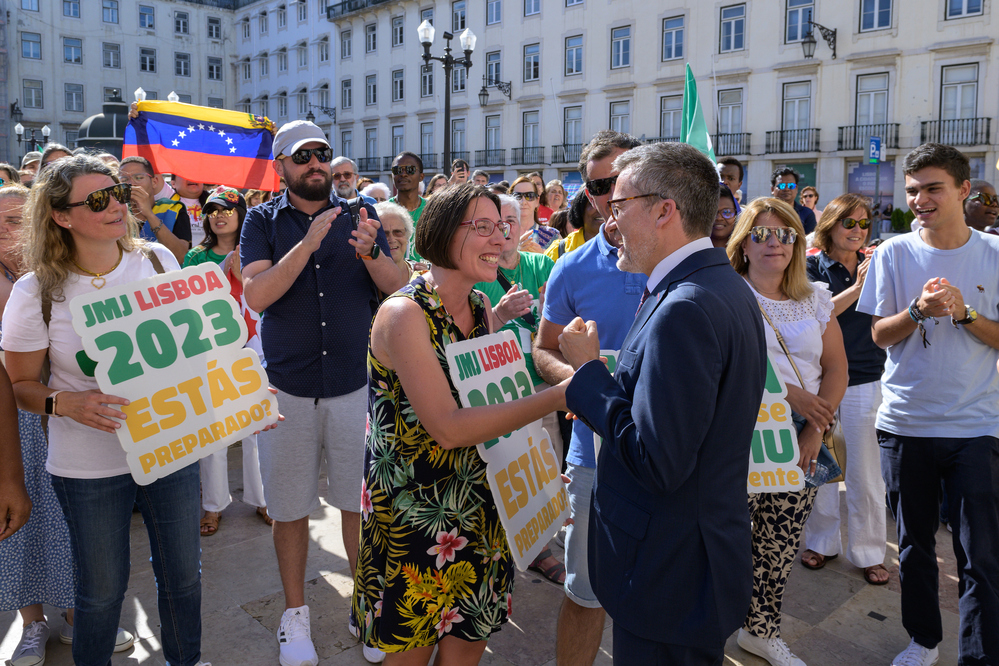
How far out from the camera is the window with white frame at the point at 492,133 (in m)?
34.2

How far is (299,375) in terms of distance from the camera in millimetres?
3447

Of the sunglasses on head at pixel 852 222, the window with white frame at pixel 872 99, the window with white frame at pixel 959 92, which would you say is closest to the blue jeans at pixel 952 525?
the sunglasses on head at pixel 852 222

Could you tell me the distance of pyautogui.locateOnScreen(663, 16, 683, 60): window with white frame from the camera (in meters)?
28.0

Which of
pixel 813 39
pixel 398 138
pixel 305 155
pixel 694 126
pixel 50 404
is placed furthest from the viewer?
pixel 398 138

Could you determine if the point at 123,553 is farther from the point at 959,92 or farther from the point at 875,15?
the point at 875,15

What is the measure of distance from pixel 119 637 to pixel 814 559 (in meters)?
3.63

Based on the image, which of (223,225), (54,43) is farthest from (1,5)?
(223,225)

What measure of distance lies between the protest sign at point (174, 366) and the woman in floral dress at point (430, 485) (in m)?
0.72

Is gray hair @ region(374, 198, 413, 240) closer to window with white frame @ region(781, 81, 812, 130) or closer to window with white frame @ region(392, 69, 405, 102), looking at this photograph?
A: window with white frame @ region(781, 81, 812, 130)

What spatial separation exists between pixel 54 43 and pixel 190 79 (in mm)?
7750

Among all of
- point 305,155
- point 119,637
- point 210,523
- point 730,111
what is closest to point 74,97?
point 730,111

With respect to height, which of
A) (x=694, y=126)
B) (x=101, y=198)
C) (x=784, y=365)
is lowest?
(x=784, y=365)

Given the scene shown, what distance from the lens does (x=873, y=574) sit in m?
4.11

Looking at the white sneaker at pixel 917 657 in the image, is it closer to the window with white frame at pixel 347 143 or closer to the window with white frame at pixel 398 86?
the window with white frame at pixel 398 86
